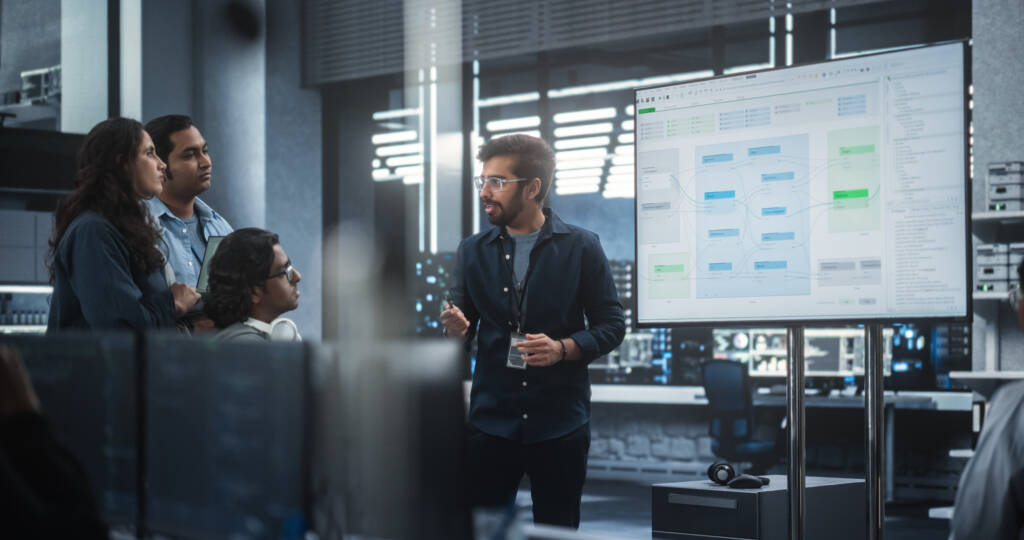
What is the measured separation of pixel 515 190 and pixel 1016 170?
3477 mm

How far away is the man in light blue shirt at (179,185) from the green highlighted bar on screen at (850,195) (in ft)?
5.03

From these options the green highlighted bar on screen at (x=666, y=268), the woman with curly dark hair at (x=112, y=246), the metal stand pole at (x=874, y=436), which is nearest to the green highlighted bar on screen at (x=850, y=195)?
the metal stand pole at (x=874, y=436)

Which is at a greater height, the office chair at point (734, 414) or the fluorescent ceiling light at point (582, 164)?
the fluorescent ceiling light at point (582, 164)

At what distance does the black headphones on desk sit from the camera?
8.02ft

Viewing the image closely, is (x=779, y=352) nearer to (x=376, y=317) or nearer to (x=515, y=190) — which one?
(x=376, y=317)

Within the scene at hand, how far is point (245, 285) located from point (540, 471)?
0.84 metres

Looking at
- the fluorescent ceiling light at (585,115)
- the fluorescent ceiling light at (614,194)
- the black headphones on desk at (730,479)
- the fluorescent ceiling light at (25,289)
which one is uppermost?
the fluorescent ceiling light at (585,115)

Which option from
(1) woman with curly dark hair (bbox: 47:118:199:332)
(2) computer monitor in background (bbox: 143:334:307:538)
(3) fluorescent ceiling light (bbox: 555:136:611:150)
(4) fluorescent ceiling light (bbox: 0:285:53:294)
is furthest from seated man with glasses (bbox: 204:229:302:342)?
(3) fluorescent ceiling light (bbox: 555:136:611:150)

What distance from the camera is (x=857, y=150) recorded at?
7.77ft

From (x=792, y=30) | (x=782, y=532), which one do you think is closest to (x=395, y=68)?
(x=792, y=30)

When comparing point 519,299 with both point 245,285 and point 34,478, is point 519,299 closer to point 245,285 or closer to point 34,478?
point 245,285

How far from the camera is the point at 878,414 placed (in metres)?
2.36

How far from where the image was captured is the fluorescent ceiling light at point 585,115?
787 cm

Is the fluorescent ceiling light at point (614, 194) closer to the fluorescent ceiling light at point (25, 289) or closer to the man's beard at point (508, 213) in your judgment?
the fluorescent ceiling light at point (25, 289)
